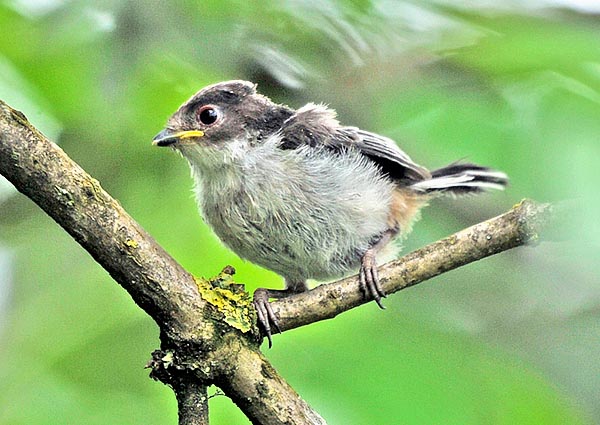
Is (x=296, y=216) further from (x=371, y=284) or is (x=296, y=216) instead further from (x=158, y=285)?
(x=158, y=285)

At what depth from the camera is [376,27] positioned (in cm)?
278

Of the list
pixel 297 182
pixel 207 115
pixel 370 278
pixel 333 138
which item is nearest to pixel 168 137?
pixel 207 115

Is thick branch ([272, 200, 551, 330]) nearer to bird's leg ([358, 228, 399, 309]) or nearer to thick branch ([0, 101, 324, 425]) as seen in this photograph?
bird's leg ([358, 228, 399, 309])

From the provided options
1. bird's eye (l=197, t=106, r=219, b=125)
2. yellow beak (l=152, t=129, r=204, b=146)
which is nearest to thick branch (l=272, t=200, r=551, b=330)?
yellow beak (l=152, t=129, r=204, b=146)

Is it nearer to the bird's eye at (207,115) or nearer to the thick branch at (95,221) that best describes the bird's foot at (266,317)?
the thick branch at (95,221)

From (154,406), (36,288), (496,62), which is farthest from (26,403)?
(496,62)

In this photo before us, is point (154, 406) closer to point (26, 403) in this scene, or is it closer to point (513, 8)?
point (26, 403)

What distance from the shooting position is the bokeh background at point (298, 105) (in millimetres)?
2504

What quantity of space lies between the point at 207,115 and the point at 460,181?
112 cm

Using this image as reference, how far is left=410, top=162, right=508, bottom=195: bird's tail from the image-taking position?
350cm

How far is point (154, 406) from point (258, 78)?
4.72 ft

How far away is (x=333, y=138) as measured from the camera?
11.7 ft

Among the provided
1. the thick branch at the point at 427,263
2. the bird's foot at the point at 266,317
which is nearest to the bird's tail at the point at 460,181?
the thick branch at the point at 427,263

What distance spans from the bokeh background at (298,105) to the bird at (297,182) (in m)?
0.10
